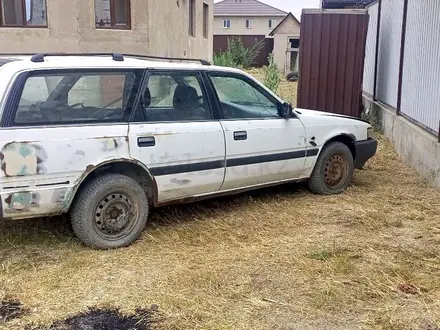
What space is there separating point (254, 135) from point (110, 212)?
1.71 metres

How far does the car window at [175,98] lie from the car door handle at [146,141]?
7.7 inches

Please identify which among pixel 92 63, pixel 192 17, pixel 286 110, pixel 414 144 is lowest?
pixel 414 144

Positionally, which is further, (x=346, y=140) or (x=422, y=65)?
(x=422, y=65)

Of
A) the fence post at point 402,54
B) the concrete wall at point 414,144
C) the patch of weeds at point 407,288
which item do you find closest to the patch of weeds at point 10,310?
the patch of weeds at point 407,288

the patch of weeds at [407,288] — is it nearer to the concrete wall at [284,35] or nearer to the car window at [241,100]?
the car window at [241,100]

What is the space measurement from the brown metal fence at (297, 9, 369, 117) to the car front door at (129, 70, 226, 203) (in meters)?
5.17

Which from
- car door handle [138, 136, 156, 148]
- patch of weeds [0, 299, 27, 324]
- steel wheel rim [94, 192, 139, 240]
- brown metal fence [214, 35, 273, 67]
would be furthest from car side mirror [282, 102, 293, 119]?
brown metal fence [214, 35, 273, 67]

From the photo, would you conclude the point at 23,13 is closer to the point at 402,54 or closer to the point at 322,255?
the point at 402,54

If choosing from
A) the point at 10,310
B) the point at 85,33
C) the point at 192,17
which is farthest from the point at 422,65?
the point at 192,17

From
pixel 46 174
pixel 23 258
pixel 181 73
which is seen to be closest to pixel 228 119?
pixel 181 73

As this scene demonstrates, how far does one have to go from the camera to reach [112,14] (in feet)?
45.9

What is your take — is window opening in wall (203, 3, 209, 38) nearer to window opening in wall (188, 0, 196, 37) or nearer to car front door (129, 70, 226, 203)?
window opening in wall (188, 0, 196, 37)

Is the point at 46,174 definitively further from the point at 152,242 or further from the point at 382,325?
the point at 382,325

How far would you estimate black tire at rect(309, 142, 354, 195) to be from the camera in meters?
6.19
